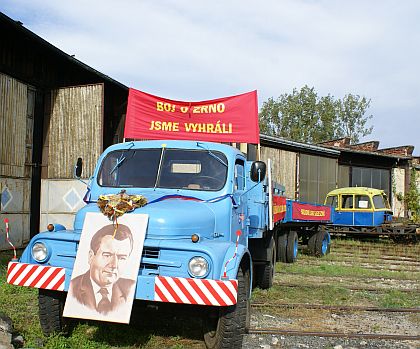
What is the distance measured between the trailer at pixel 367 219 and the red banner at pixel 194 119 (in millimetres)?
13156

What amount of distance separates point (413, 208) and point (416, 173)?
2.26 meters

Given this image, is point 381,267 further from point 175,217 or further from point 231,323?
point 175,217

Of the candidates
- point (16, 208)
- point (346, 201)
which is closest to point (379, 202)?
point (346, 201)

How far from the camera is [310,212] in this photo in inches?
508

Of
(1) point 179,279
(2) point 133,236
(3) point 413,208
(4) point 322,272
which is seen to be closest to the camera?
(1) point 179,279

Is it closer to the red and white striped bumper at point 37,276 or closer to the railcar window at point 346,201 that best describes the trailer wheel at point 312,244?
the railcar window at point 346,201

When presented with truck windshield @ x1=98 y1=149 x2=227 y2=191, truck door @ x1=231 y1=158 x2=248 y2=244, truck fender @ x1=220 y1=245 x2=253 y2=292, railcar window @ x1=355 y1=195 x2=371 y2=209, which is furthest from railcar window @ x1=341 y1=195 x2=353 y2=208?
truck fender @ x1=220 y1=245 x2=253 y2=292

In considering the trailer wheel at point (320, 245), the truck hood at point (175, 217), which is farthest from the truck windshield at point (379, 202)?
the truck hood at point (175, 217)

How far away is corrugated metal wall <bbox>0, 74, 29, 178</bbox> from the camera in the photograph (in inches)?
417

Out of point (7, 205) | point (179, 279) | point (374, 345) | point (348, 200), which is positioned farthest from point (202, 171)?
point (348, 200)

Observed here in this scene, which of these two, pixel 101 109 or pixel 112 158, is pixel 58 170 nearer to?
pixel 101 109

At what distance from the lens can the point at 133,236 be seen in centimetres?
437

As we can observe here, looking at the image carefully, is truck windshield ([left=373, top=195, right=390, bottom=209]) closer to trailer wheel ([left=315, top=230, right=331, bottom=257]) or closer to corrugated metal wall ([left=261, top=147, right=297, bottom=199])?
corrugated metal wall ([left=261, top=147, right=297, bottom=199])

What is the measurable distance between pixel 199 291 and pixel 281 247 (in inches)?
307
